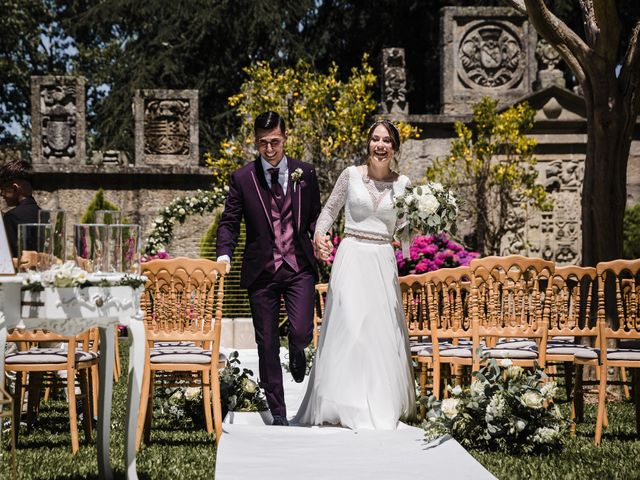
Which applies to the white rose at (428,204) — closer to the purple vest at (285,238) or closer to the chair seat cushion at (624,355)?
the purple vest at (285,238)

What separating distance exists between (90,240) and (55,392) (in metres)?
4.43

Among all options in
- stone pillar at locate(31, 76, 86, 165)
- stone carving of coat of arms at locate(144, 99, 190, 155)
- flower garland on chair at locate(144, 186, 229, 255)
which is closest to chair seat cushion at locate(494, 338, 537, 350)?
flower garland on chair at locate(144, 186, 229, 255)

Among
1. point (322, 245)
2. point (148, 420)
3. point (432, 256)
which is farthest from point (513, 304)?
point (432, 256)

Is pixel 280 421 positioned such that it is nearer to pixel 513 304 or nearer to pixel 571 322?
pixel 513 304

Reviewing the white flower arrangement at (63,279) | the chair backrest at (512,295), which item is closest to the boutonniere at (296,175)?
the chair backrest at (512,295)

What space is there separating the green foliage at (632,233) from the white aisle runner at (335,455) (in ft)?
35.4

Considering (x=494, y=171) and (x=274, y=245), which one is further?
(x=494, y=171)

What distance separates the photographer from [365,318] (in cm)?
703

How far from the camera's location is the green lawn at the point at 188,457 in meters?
5.62

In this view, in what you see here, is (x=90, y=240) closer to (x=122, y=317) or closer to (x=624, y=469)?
(x=122, y=317)

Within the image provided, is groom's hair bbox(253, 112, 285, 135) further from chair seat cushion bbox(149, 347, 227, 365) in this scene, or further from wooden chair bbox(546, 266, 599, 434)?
wooden chair bbox(546, 266, 599, 434)

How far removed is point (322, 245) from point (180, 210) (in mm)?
10402

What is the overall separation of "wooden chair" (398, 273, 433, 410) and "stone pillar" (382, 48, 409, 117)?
9.34m

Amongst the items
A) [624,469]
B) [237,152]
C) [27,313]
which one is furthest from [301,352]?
[237,152]
